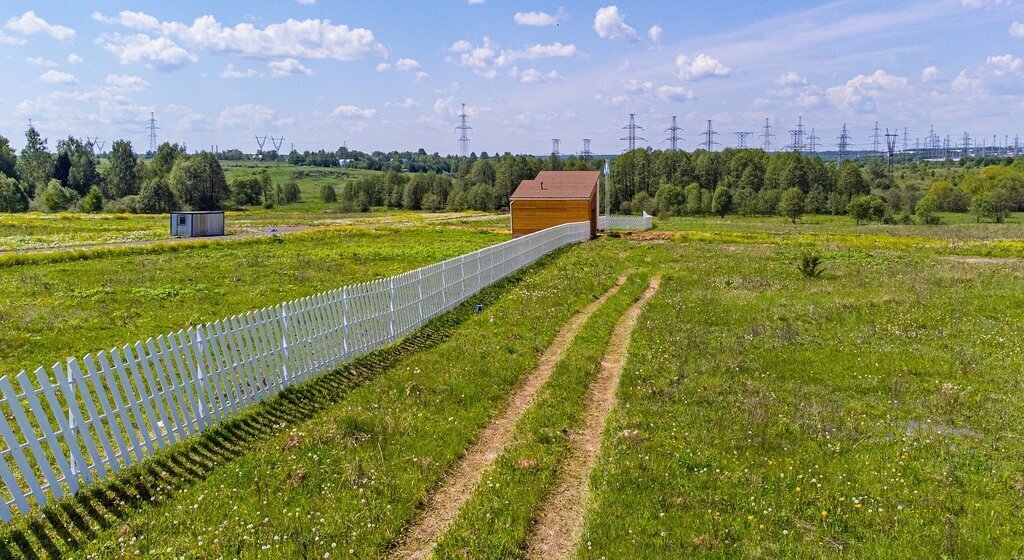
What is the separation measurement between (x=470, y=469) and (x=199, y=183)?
121m

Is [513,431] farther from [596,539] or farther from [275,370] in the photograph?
[275,370]

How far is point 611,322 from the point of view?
14.8 m

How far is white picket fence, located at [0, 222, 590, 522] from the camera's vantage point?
5889mm

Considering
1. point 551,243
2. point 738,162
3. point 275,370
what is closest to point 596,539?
point 275,370

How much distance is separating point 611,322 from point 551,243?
16.0 m

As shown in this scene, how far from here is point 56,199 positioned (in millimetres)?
88938

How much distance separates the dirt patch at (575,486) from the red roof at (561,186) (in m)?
29.5

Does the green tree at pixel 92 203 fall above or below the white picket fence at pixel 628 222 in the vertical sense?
above

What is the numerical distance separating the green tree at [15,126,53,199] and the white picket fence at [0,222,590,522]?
128075mm

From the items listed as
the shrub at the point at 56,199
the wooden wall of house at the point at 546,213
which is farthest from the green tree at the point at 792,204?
the shrub at the point at 56,199

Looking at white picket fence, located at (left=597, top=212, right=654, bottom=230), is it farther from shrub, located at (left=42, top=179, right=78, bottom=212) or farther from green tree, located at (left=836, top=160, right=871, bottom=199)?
→ shrub, located at (left=42, top=179, right=78, bottom=212)

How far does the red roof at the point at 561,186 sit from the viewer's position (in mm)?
40156

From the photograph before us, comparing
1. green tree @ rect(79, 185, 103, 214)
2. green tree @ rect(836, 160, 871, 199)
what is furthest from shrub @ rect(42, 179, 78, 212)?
green tree @ rect(836, 160, 871, 199)

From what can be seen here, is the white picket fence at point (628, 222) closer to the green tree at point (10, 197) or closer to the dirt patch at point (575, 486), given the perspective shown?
the dirt patch at point (575, 486)
